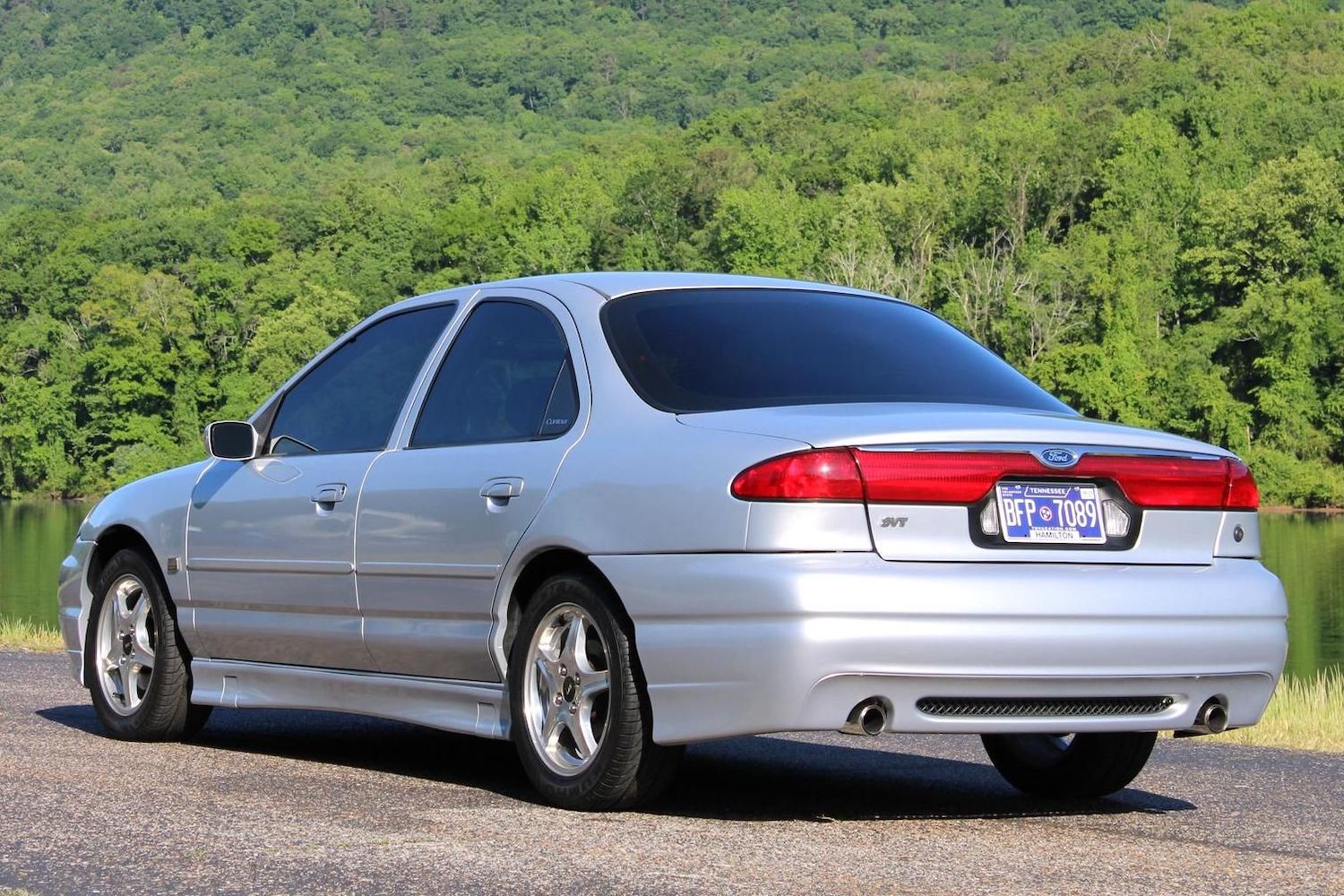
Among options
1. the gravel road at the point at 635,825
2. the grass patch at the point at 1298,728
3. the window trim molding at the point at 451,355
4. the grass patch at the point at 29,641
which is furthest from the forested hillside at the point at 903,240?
the window trim molding at the point at 451,355

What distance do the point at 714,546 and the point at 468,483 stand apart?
4.05 ft

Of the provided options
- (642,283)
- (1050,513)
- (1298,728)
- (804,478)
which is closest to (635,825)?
(804,478)

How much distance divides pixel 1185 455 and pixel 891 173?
396 ft

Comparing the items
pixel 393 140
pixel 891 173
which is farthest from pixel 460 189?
pixel 393 140

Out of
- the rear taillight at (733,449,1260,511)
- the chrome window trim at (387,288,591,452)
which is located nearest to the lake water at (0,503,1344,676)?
the chrome window trim at (387,288,591,452)

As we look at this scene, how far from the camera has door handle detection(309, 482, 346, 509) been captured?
288 inches

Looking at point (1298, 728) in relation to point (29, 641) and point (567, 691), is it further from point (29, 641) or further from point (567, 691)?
point (29, 641)

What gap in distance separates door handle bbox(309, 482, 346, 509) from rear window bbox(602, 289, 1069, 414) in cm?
121

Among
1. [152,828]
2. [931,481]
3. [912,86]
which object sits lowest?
[152,828]

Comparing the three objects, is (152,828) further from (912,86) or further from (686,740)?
(912,86)

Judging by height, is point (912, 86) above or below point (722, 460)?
above

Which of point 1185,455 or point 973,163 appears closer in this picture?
point 1185,455

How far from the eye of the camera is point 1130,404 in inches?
3447

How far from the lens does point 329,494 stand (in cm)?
736
